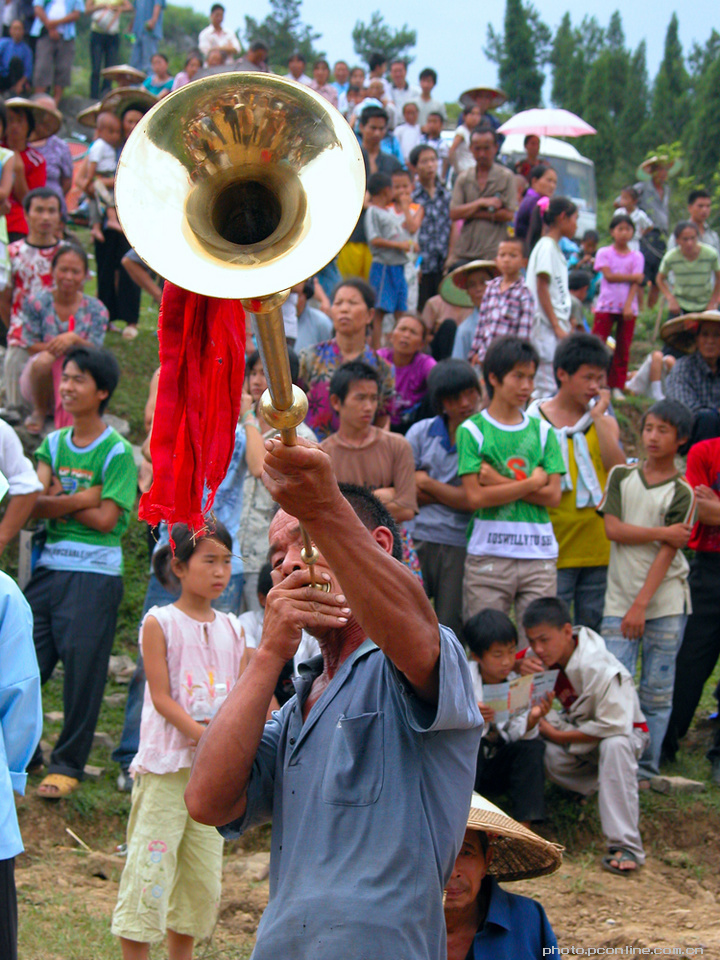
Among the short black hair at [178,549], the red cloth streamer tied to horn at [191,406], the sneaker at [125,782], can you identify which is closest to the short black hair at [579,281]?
the short black hair at [178,549]

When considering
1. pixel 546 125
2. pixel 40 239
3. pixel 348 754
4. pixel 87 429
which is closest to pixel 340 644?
pixel 348 754

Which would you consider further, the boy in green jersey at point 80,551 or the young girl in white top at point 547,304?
the young girl in white top at point 547,304

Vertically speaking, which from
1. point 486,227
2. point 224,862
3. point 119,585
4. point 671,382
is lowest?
point 224,862

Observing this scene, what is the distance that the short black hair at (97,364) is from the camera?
5605 millimetres

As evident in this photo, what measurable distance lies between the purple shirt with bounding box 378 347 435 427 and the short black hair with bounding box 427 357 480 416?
97 cm

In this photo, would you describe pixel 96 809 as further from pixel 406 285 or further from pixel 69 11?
pixel 69 11

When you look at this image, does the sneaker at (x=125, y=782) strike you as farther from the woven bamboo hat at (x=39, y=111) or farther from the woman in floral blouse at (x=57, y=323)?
the woven bamboo hat at (x=39, y=111)

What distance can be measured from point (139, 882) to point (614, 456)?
3626mm

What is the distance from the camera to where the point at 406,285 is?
9.59m

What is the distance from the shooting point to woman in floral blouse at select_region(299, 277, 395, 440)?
636 centimetres

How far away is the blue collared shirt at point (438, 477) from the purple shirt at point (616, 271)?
530cm

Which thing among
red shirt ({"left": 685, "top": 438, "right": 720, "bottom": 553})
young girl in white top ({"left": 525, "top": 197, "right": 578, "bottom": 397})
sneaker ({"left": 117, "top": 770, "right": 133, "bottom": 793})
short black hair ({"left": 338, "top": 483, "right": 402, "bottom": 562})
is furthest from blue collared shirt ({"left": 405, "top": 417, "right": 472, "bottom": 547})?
short black hair ({"left": 338, "top": 483, "right": 402, "bottom": 562})

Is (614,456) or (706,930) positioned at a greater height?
(614,456)

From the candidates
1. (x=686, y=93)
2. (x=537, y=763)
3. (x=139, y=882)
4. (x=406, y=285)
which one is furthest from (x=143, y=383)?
(x=686, y=93)
